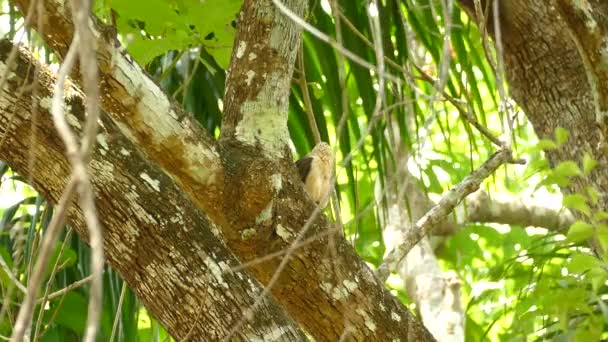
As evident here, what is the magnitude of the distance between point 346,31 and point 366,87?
0.16 meters

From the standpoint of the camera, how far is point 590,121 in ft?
8.93

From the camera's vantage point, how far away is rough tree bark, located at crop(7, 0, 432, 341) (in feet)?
6.24

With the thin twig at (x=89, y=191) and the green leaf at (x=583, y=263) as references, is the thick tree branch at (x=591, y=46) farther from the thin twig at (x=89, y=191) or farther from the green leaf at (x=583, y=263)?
the thin twig at (x=89, y=191)

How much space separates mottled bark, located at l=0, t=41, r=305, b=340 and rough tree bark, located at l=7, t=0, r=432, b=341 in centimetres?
18

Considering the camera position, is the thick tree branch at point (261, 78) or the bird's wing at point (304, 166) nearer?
the thick tree branch at point (261, 78)

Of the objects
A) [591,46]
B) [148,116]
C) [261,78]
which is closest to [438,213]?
[261,78]

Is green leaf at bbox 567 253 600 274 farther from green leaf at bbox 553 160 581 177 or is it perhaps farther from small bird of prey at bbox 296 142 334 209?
small bird of prey at bbox 296 142 334 209

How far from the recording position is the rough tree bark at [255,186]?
190 cm

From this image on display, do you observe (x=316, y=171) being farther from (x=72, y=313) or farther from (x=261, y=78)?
(x=72, y=313)

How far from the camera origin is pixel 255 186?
6.54 feet

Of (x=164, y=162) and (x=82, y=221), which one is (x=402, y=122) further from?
(x=82, y=221)

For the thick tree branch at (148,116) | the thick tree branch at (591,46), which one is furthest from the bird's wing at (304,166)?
the thick tree branch at (591,46)

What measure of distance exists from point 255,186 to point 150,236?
0.37 meters

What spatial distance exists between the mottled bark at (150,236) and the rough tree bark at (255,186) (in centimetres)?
18
